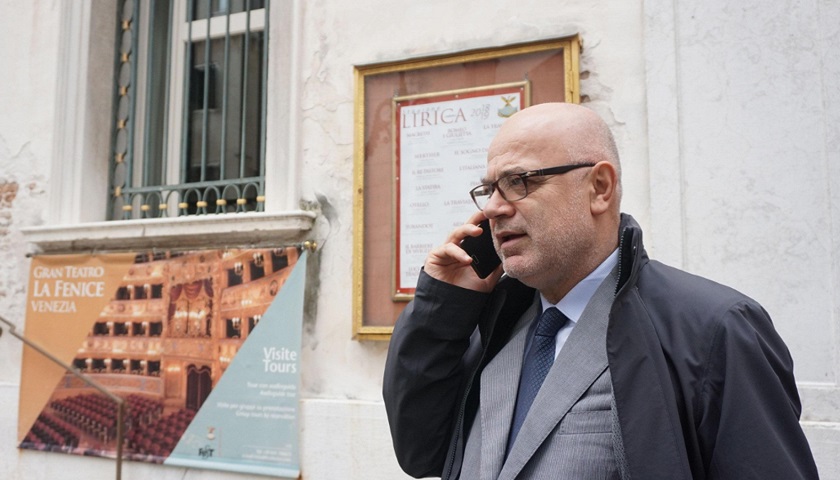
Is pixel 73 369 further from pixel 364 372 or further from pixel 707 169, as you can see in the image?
pixel 707 169

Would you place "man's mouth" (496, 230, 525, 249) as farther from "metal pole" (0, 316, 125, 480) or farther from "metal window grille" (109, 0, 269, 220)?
"metal pole" (0, 316, 125, 480)

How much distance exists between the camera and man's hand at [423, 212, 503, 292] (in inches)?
70.5

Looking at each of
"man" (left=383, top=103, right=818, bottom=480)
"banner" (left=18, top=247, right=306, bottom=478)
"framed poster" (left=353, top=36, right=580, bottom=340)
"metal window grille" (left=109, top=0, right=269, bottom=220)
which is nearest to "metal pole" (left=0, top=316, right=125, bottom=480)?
"banner" (left=18, top=247, right=306, bottom=478)

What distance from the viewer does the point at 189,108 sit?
494 centimetres

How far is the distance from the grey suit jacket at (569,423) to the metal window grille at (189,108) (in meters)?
3.14

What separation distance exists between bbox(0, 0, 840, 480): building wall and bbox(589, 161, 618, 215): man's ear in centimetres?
184

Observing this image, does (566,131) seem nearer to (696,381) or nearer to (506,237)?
(506,237)

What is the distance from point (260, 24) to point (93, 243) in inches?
69.4

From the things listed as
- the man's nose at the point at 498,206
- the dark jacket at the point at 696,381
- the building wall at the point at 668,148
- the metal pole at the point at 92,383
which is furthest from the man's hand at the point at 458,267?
the metal pole at the point at 92,383

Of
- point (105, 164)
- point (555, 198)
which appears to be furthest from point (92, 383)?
point (555, 198)

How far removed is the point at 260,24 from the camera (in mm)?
4766

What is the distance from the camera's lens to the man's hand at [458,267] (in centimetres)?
179

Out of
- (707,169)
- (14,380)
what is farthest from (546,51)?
(14,380)

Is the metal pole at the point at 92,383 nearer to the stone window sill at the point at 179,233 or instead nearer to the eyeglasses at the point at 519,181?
the stone window sill at the point at 179,233
